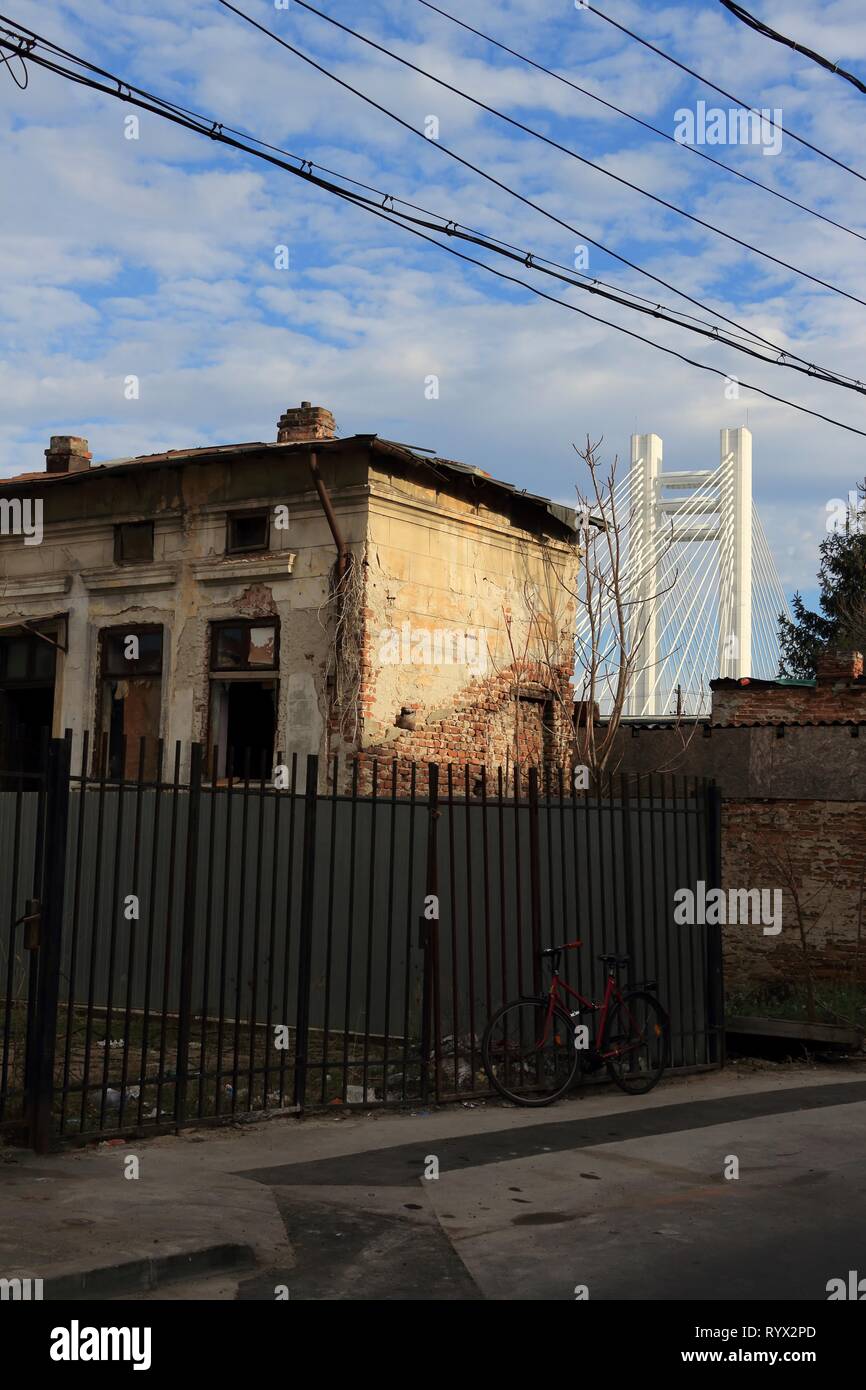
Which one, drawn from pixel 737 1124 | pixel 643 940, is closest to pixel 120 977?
pixel 643 940

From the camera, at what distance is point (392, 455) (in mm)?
18062

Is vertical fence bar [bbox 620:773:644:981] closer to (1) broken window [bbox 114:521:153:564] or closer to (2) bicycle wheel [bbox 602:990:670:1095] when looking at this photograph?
(2) bicycle wheel [bbox 602:990:670:1095]

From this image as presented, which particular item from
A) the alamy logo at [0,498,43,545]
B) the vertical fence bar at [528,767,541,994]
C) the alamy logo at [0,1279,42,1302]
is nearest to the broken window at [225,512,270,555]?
the alamy logo at [0,498,43,545]

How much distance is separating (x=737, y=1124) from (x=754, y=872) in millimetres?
11062

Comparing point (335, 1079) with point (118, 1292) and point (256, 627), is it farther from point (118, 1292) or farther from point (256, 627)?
point (256, 627)

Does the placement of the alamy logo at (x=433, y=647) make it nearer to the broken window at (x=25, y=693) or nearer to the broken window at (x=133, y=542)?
the broken window at (x=133, y=542)

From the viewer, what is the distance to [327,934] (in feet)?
35.9

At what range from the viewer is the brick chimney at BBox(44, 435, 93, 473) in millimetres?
21250

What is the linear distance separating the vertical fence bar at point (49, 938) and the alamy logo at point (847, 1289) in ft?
14.3

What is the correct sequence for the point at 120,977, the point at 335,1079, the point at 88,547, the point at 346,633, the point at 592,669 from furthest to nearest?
the point at 592,669, the point at 88,547, the point at 346,633, the point at 120,977, the point at 335,1079

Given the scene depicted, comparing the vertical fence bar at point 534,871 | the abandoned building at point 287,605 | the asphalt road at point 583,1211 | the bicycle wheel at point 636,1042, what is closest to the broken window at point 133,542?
the abandoned building at point 287,605

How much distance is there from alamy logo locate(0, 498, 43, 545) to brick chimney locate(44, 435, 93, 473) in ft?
2.36

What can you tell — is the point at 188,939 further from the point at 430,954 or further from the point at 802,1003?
the point at 802,1003

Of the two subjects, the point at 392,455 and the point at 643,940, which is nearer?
the point at 643,940
